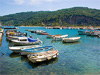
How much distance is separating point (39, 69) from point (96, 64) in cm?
1074

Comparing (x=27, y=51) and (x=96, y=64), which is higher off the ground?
(x=27, y=51)

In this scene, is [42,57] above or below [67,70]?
above

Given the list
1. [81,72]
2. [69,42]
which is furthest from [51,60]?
[69,42]

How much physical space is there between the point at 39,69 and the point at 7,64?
613cm

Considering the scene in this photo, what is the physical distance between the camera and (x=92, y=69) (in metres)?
18.8

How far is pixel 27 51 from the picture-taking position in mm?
23844

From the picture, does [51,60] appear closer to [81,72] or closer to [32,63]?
[32,63]

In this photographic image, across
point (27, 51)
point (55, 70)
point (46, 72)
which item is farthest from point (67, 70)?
point (27, 51)

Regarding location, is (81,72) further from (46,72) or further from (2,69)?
(2,69)

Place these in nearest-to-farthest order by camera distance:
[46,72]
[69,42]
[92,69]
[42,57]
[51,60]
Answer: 1. [46,72]
2. [92,69]
3. [42,57]
4. [51,60]
5. [69,42]

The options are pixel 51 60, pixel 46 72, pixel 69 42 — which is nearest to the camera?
pixel 46 72

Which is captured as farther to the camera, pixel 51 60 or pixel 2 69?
pixel 51 60

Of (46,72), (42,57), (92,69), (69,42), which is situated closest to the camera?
(46,72)

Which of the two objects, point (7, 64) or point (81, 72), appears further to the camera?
point (7, 64)
